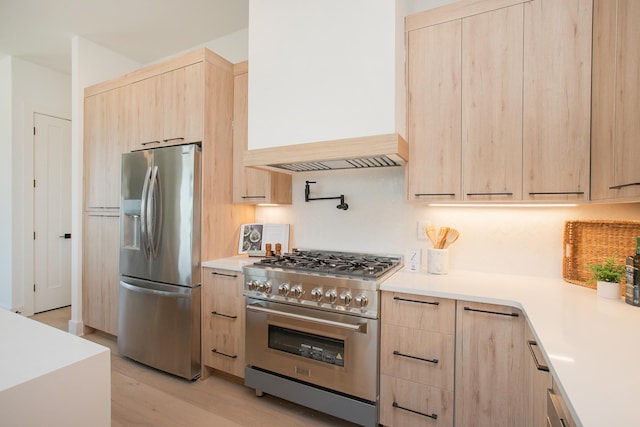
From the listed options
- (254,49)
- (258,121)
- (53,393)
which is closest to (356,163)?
(258,121)

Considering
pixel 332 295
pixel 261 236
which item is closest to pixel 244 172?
pixel 261 236

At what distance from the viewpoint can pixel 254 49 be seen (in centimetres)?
224

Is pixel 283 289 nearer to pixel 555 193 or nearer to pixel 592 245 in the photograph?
pixel 555 193

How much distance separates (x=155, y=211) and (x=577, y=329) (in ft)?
8.63

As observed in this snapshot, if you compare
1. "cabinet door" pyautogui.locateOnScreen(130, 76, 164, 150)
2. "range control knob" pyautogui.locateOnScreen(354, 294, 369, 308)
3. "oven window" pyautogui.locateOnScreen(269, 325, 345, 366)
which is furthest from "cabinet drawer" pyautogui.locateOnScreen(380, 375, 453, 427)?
"cabinet door" pyautogui.locateOnScreen(130, 76, 164, 150)

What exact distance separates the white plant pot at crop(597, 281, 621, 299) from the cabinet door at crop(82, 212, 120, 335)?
11.6ft

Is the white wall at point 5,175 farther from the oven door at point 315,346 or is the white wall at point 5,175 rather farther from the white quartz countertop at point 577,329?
the white quartz countertop at point 577,329

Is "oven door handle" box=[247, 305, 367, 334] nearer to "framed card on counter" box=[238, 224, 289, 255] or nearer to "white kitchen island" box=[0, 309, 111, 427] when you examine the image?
"framed card on counter" box=[238, 224, 289, 255]

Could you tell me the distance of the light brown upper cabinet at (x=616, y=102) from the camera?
120cm

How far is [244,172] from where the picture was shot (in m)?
2.62

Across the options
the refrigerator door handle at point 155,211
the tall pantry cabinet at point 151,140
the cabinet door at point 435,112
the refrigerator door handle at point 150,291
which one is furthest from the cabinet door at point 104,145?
the cabinet door at point 435,112

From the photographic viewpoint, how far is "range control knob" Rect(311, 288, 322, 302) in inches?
75.0

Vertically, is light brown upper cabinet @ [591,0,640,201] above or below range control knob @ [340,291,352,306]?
above

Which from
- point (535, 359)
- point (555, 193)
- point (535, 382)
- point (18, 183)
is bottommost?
point (535, 382)
